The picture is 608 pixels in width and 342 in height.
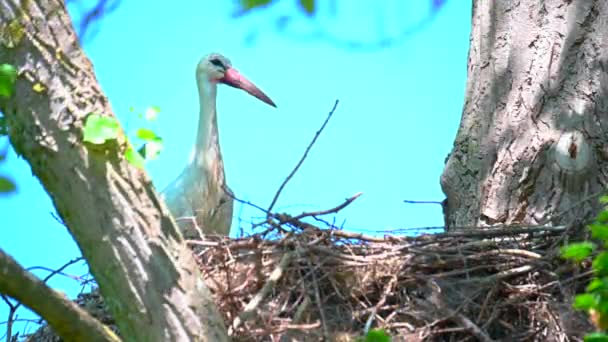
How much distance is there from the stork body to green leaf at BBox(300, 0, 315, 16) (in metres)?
3.09

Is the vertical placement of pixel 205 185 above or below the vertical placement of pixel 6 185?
above

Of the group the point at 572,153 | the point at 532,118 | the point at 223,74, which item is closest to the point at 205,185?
the point at 223,74

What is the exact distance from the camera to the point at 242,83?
8.98 metres

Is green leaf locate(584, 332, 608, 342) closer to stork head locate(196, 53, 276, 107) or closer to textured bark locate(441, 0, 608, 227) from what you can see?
textured bark locate(441, 0, 608, 227)

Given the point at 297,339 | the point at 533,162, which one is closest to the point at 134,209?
the point at 297,339

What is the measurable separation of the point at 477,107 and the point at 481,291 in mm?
1666

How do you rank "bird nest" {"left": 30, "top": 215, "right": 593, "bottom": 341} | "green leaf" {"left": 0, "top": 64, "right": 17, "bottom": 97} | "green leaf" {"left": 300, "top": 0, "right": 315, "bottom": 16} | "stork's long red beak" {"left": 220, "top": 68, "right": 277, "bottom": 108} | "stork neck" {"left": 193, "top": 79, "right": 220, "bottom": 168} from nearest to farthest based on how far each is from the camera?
"green leaf" {"left": 0, "top": 64, "right": 17, "bottom": 97} → "green leaf" {"left": 300, "top": 0, "right": 315, "bottom": 16} → "bird nest" {"left": 30, "top": 215, "right": 593, "bottom": 341} → "stork neck" {"left": 193, "top": 79, "right": 220, "bottom": 168} → "stork's long red beak" {"left": 220, "top": 68, "right": 277, "bottom": 108}

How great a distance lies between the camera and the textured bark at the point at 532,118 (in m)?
6.09

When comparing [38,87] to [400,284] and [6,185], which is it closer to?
[6,185]

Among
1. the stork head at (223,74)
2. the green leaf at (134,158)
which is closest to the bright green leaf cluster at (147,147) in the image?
the green leaf at (134,158)

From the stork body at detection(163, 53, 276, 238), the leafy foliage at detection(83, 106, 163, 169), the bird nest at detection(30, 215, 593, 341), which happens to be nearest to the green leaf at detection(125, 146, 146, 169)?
the leafy foliage at detection(83, 106, 163, 169)

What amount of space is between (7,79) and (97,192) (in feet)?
1.48

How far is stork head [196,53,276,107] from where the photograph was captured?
8.79 m

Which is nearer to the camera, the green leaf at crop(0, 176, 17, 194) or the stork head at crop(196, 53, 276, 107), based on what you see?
the green leaf at crop(0, 176, 17, 194)
